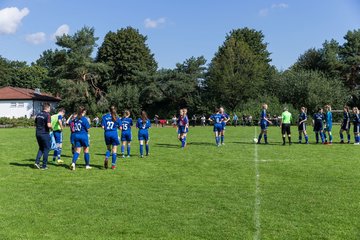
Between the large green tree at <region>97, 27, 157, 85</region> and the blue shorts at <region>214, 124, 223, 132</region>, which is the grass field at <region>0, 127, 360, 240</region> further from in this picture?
the large green tree at <region>97, 27, 157, 85</region>

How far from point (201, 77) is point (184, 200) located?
180ft

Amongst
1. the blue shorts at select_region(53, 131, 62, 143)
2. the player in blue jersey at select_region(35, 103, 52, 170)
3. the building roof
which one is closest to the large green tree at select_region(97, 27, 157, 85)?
the building roof

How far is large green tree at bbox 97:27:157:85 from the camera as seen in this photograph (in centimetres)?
6569

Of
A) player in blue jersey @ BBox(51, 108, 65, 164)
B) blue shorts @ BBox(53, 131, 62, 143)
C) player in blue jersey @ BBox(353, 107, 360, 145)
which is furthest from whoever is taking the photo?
player in blue jersey @ BBox(353, 107, 360, 145)

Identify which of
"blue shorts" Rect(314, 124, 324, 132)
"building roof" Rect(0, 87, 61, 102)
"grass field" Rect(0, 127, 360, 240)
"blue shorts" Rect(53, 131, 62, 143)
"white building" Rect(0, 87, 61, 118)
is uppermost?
"building roof" Rect(0, 87, 61, 102)

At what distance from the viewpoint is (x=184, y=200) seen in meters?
8.18

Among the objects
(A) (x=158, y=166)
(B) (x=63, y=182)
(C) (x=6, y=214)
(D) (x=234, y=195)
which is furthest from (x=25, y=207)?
(A) (x=158, y=166)

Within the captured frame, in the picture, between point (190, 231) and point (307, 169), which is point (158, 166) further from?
point (190, 231)

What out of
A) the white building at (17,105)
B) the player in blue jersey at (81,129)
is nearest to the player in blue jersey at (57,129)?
the player in blue jersey at (81,129)

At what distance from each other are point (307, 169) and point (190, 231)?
6.96 m

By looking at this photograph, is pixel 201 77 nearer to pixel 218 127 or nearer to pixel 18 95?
pixel 18 95

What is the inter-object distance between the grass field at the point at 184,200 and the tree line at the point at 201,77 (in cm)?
4094

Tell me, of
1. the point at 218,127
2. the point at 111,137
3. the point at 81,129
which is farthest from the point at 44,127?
the point at 218,127

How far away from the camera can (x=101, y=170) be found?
479 inches
